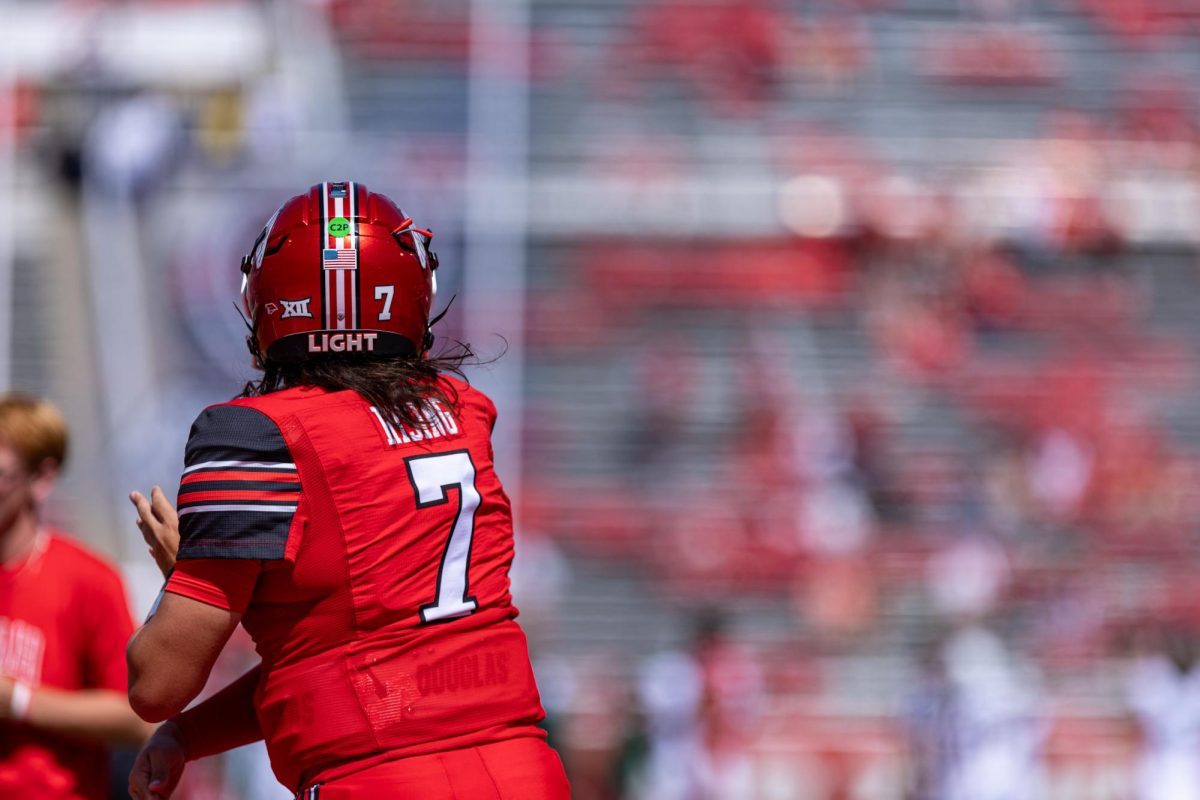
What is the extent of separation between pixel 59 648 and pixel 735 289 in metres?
7.70

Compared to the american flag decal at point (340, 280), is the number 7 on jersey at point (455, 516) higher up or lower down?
lower down

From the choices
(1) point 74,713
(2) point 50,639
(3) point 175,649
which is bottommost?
(1) point 74,713

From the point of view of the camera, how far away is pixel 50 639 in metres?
3.21

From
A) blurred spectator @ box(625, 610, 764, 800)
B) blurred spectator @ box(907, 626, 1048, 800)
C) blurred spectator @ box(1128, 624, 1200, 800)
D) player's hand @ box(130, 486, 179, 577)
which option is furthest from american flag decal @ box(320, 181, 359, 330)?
blurred spectator @ box(1128, 624, 1200, 800)

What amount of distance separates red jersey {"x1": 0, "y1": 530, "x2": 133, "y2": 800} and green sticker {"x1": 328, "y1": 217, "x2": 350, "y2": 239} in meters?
1.47

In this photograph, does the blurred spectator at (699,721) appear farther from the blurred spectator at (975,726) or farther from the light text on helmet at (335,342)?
the light text on helmet at (335,342)

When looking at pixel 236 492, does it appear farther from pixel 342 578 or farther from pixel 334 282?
pixel 334 282

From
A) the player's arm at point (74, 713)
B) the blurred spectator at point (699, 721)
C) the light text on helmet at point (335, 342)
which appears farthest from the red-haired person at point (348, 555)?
the blurred spectator at point (699, 721)

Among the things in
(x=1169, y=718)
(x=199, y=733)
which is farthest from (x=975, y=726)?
(x=199, y=733)

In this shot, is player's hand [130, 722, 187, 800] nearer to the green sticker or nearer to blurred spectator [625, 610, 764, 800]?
the green sticker

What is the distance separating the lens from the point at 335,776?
1.93 m

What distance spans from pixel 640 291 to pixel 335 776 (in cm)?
867

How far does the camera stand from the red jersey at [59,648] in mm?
3133

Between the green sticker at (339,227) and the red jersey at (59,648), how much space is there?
1.47 meters
